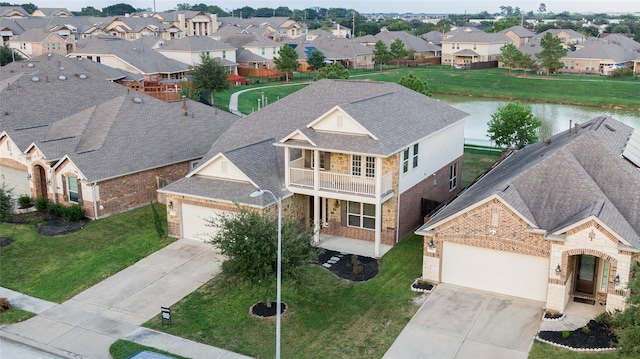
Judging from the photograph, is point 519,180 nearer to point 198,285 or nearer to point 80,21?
point 198,285

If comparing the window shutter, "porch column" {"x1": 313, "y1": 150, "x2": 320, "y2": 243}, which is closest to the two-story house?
the window shutter

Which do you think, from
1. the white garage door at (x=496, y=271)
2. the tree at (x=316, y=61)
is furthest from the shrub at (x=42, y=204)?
the tree at (x=316, y=61)

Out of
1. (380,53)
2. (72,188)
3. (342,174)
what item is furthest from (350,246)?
(380,53)

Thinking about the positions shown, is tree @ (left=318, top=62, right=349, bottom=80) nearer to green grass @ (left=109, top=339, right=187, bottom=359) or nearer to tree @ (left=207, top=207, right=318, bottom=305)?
tree @ (left=207, top=207, right=318, bottom=305)

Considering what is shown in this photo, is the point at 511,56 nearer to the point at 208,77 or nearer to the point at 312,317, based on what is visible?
the point at 208,77

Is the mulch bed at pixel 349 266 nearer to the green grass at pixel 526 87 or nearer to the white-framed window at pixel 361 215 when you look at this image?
the white-framed window at pixel 361 215

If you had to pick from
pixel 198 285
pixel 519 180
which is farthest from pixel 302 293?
pixel 519 180
